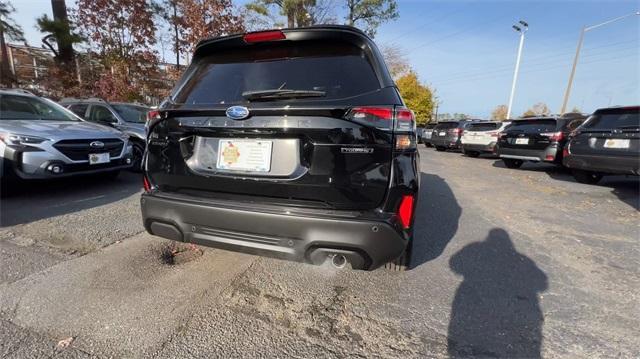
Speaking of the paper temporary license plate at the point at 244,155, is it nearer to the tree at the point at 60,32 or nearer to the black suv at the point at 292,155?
the black suv at the point at 292,155

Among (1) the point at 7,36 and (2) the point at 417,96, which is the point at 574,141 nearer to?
(1) the point at 7,36

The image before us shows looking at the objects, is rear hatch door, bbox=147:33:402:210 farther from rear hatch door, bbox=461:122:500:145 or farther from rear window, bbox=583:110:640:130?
rear hatch door, bbox=461:122:500:145

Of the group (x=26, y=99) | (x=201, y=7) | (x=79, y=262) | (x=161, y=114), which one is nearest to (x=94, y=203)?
(x=79, y=262)

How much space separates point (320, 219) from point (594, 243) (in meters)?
3.56

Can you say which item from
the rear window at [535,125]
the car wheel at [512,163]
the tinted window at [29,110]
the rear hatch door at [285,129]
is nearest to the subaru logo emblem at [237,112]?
the rear hatch door at [285,129]

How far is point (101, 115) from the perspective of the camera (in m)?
7.32

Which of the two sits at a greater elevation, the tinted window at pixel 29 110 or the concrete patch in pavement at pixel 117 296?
the tinted window at pixel 29 110

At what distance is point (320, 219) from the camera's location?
1784 mm

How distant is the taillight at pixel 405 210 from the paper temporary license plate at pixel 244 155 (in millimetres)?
798

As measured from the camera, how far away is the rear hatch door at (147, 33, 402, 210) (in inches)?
70.7

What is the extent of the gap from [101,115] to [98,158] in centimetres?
326

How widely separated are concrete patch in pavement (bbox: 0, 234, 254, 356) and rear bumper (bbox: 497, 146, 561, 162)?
8275mm

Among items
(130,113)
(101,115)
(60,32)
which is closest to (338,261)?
(130,113)

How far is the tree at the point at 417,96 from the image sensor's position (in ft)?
111
